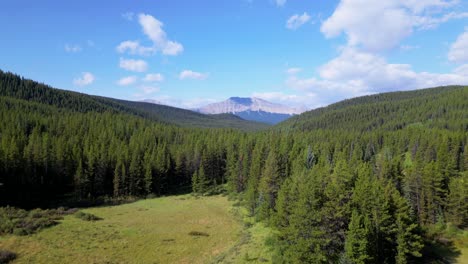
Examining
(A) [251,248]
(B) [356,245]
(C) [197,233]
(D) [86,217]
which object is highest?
(B) [356,245]

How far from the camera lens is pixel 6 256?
36000 millimetres

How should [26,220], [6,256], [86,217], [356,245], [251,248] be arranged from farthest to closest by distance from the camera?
[86,217]
[26,220]
[251,248]
[6,256]
[356,245]

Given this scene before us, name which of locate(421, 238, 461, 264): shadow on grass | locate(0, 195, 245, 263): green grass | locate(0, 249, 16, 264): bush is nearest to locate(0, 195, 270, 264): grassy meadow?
locate(0, 195, 245, 263): green grass

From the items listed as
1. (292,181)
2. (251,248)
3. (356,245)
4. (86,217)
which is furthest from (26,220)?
→ (356,245)

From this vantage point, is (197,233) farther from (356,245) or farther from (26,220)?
(26,220)

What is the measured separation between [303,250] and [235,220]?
1279 inches

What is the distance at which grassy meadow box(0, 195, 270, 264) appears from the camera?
3878 centimetres

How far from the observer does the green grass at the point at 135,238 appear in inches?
1539

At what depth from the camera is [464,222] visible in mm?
50312

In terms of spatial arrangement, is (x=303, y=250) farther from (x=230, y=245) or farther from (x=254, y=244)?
(x=230, y=245)

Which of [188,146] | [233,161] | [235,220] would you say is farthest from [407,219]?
[188,146]

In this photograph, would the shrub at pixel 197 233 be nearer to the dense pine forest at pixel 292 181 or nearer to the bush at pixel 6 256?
the dense pine forest at pixel 292 181

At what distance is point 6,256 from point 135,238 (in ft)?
56.2

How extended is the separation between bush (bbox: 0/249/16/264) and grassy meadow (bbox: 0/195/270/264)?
0.78 metres
